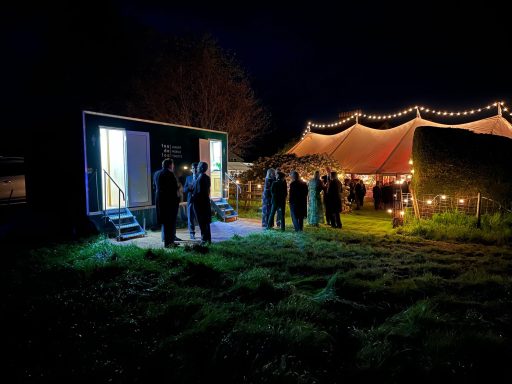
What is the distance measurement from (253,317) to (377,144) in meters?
15.0

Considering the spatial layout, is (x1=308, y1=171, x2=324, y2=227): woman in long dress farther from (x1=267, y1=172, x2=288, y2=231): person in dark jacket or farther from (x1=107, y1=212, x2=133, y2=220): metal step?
(x1=107, y1=212, x2=133, y2=220): metal step

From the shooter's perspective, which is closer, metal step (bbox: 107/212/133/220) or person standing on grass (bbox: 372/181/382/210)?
metal step (bbox: 107/212/133/220)

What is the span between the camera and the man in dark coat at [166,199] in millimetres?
6902

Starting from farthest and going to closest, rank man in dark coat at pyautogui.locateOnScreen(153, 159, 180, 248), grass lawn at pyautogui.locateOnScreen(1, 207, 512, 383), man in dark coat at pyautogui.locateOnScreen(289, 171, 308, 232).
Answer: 1. man in dark coat at pyautogui.locateOnScreen(289, 171, 308, 232)
2. man in dark coat at pyautogui.locateOnScreen(153, 159, 180, 248)
3. grass lawn at pyautogui.locateOnScreen(1, 207, 512, 383)

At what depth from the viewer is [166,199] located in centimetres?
698

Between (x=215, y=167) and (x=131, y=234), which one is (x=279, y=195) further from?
(x=215, y=167)

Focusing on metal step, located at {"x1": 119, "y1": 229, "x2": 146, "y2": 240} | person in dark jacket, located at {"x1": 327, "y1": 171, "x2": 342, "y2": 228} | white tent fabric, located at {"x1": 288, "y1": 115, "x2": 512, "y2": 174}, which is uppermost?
white tent fabric, located at {"x1": 288, "y1": 115, "x2": 512, "y2": 174}

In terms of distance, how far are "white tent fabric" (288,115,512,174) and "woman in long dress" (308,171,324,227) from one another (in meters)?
6.08

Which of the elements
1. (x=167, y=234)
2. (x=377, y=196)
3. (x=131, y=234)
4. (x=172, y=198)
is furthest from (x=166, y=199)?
(x=377, y=196)

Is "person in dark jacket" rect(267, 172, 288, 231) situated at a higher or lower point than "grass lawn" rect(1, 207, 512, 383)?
higher

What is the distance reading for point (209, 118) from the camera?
21438 mm

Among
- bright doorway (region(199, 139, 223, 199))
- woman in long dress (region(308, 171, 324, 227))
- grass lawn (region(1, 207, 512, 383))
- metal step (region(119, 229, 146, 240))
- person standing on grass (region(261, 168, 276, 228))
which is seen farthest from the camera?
bright doorway (region(199, 139, 223, 199))

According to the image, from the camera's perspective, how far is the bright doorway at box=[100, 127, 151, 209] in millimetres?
9008

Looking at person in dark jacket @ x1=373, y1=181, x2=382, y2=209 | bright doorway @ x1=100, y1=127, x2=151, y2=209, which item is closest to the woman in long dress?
bright doorway @ x1=100, y1=127, x2=151, y2=209
